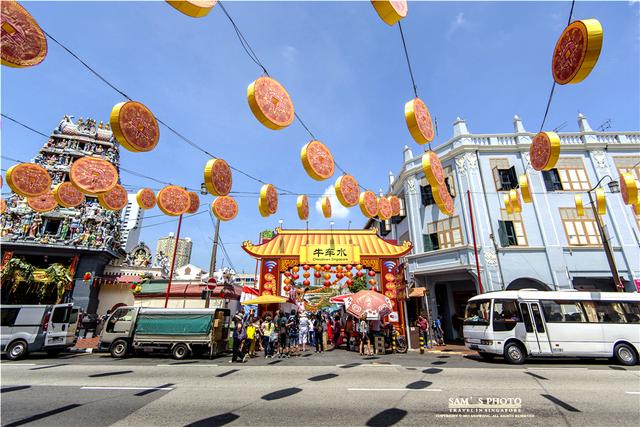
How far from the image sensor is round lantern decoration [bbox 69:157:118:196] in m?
8.08

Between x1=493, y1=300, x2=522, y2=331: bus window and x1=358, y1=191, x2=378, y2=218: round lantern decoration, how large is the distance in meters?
6.32

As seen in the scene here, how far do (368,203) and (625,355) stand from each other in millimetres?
11470

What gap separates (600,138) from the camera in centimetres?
2038

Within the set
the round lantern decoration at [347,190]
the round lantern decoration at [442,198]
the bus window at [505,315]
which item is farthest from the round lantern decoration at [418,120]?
the bus window at [505,315]

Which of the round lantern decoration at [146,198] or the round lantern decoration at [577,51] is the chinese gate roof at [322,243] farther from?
the round lantern decoration at [577,51]

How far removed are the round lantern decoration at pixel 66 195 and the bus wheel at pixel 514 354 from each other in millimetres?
18075

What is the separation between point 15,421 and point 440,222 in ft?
69.4

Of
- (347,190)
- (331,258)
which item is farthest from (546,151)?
(331,258)

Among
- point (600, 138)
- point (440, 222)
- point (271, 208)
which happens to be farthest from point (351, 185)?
point (600, 138)

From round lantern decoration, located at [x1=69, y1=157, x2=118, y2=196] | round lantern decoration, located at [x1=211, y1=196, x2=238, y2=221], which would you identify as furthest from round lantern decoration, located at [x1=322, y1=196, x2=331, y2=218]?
round lantern decoration, located at [x1=69, y1=157, x2=118, y2=196]

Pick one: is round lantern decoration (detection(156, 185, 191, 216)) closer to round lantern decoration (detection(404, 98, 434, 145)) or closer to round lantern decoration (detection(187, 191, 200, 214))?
round lantern decoration (detection(187, 191, 200, 214))

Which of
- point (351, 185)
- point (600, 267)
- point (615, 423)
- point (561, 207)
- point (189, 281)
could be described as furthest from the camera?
point (189, 281)

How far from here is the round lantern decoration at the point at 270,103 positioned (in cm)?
569

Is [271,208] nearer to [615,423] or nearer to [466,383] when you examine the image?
[466,383]
